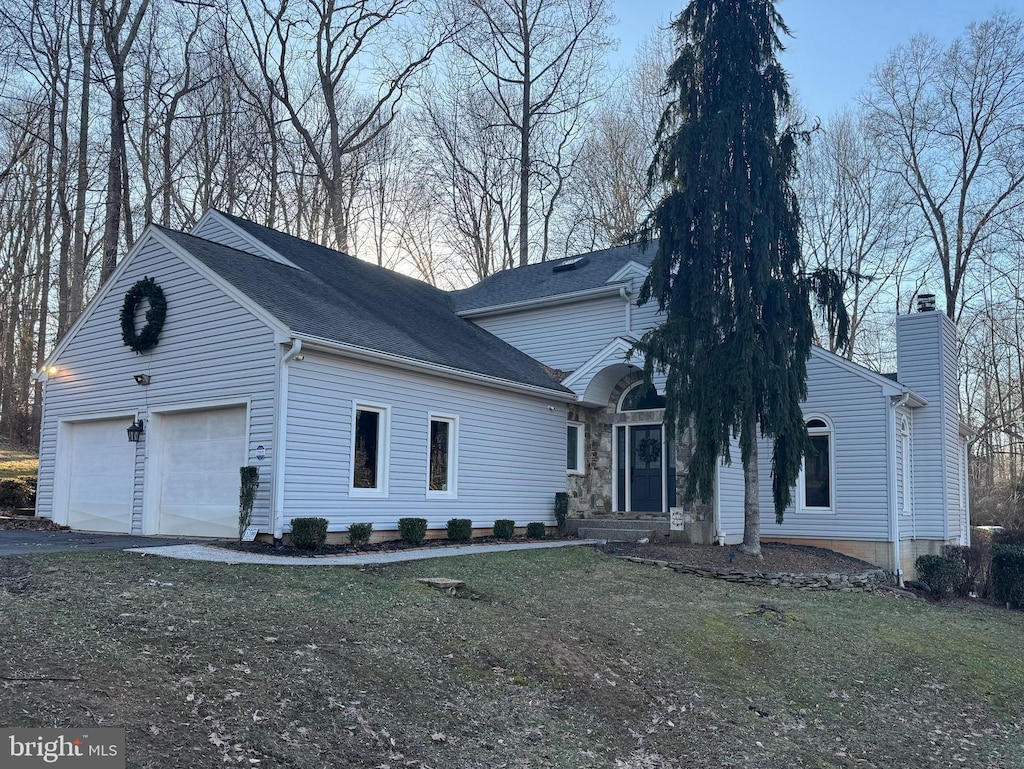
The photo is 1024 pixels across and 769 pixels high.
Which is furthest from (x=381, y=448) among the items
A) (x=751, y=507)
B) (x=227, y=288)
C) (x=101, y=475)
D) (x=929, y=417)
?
(x=929, y=417)

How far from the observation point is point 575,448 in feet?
57.4

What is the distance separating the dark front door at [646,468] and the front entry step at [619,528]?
1.80ft

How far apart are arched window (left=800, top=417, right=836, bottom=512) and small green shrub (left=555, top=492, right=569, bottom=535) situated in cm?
475

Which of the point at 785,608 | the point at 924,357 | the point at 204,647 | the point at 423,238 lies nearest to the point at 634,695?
the point at 204,647

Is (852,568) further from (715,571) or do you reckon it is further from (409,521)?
(409,521)

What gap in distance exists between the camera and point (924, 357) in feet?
57.5

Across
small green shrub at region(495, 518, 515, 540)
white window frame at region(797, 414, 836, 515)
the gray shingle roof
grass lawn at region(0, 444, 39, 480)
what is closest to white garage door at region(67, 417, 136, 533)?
the gray shingle roof

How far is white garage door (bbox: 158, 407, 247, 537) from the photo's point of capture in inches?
494

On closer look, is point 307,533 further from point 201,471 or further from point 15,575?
point 15,575

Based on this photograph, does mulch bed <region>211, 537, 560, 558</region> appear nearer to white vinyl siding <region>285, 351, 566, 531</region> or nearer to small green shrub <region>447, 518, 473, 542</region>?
small green shrub <region>447, 518, 473, 542</region>

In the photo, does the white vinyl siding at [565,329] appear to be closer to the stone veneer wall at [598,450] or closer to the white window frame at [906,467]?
the stone veneer wall at [598,450]

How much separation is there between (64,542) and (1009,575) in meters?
14.5

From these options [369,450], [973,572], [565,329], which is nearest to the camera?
[369,450]

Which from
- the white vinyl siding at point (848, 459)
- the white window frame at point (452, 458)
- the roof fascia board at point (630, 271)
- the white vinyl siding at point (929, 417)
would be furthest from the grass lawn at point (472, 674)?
the roof fascia board at point (630, 271)
